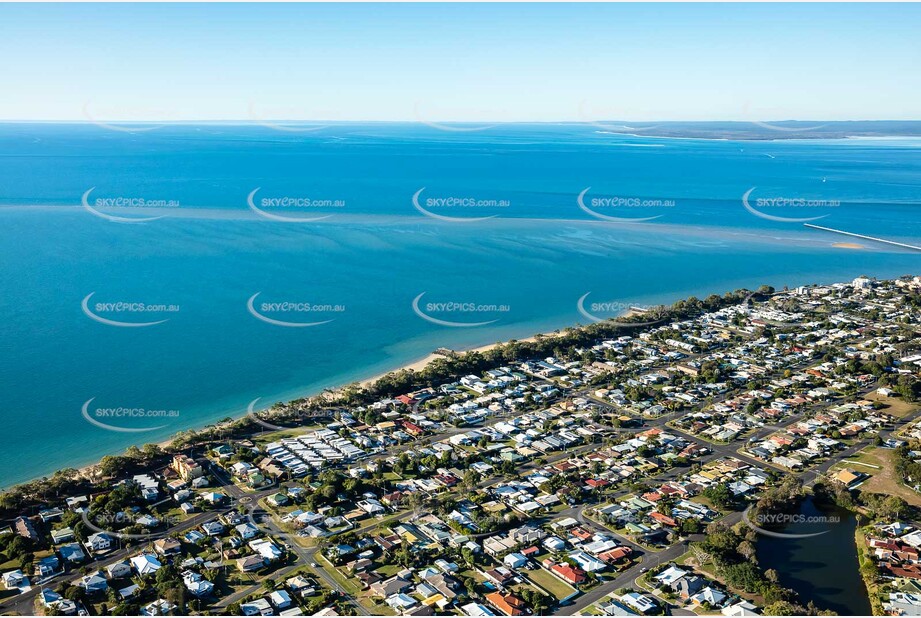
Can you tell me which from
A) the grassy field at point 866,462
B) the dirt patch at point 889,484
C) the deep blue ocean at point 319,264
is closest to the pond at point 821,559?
the dirt patch at point 889,484

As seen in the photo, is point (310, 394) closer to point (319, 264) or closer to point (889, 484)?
point (889, 484)

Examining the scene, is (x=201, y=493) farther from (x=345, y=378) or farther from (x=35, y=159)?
(x=35, y=159)

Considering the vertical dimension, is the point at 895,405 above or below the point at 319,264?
below

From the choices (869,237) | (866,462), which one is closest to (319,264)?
(866,462)

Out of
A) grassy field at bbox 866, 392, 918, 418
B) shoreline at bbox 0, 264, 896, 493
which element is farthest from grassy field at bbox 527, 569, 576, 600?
grassy field at bbox 866, 392, 918, 418

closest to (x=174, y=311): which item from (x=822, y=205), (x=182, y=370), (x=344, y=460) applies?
(x=182, y=370)

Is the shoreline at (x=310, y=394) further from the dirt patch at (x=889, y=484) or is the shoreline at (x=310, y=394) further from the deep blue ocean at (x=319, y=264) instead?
the dirt patch at (x=889, y=484)

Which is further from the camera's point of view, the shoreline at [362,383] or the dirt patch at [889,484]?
the shoreline at [362,383]
